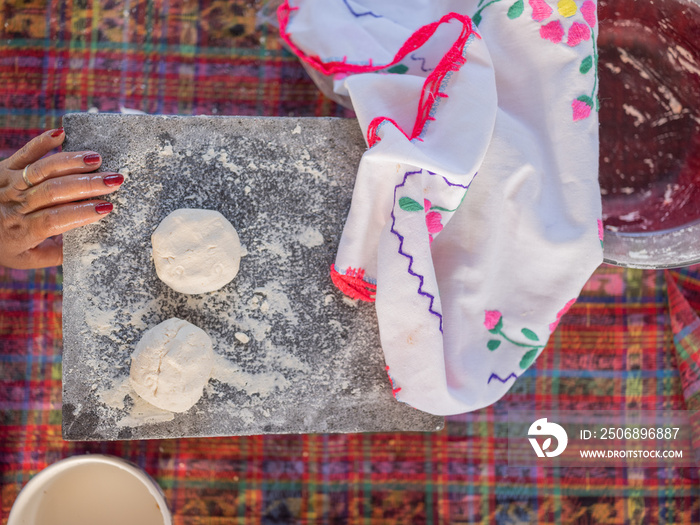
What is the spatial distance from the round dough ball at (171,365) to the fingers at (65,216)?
0.22 m

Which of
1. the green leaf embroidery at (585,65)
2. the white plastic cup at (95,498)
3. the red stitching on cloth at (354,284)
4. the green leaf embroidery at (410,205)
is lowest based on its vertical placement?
Answer: the white plastic cup at (95,498)

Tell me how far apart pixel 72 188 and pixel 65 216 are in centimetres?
5

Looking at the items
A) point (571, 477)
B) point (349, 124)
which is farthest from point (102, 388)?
point (571, 477)

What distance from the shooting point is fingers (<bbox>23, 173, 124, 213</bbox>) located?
3.03 feet

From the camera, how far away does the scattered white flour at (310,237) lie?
1.00 meters

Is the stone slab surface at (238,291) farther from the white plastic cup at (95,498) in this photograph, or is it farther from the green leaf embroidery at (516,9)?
the green leaf embroidery at (516,9)

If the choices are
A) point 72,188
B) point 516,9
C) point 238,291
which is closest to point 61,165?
point 72,188

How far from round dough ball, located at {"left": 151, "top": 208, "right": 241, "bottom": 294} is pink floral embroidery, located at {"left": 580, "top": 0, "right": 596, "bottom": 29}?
0.79m

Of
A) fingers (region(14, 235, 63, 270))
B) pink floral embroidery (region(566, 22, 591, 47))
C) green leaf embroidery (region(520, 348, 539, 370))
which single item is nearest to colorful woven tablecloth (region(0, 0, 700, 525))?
fingers (region(14, 235, 63, 270))

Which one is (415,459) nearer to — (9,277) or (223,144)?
(223,144)

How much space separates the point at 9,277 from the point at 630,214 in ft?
4.80

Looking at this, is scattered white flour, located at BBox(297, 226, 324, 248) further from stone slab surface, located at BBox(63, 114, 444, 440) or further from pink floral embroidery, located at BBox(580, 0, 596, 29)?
pink floral embroidery, located at BBox(580, 0, 596, 29)

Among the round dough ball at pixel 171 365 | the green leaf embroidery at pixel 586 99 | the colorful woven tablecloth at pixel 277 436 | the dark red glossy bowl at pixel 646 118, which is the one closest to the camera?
the round dough ball at pixel 171 365

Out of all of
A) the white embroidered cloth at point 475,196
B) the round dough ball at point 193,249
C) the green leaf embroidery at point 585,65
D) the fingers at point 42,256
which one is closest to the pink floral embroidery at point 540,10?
the white embroidered cloth at point 475,196
